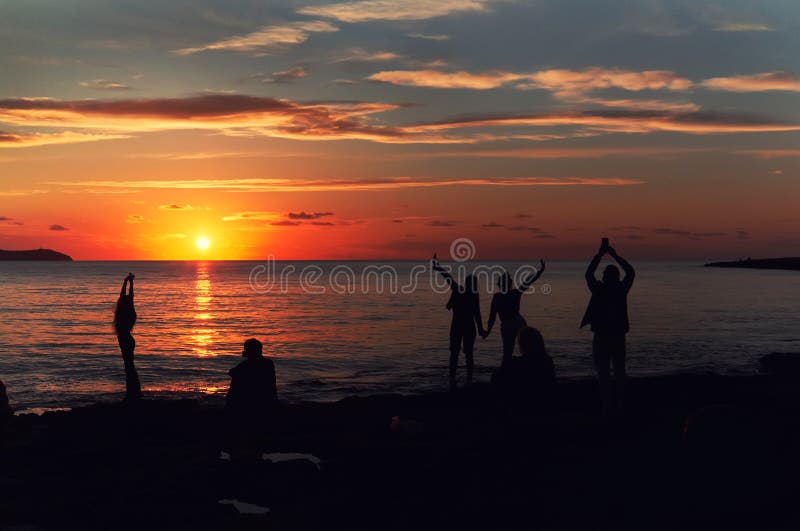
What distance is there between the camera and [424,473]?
9.13 meters

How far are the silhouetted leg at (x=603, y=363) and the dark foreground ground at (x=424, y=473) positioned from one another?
45 centimetres

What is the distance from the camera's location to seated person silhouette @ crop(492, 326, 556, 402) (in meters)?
9.48

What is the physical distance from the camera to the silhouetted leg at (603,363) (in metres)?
11.3

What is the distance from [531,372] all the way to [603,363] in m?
2.47

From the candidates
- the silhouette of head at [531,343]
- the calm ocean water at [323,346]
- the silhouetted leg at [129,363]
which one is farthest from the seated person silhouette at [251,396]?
the calm ocean water at [323,346]

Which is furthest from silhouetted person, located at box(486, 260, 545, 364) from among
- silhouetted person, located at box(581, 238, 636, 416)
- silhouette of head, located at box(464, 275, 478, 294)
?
silhouetted person, located at box(581, 238, 636, 416)

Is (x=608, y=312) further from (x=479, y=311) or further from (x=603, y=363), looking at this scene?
(x=479, y=311)

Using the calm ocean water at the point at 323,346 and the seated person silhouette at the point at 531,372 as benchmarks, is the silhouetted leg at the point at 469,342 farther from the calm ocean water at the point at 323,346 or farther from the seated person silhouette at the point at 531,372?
the seated person silhouette at the point at 531,372

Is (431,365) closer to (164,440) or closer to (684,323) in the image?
(164,440)

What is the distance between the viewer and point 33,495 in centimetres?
856

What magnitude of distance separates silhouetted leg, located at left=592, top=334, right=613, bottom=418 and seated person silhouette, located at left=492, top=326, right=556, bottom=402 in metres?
2.04

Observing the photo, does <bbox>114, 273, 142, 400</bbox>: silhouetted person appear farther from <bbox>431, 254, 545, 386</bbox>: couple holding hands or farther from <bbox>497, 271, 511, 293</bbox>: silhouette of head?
<bbox>497, 271, 511, 293</bbox>: silhouette of head

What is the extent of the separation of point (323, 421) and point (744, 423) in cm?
681

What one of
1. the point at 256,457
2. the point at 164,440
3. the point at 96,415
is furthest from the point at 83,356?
the point at 256,457
